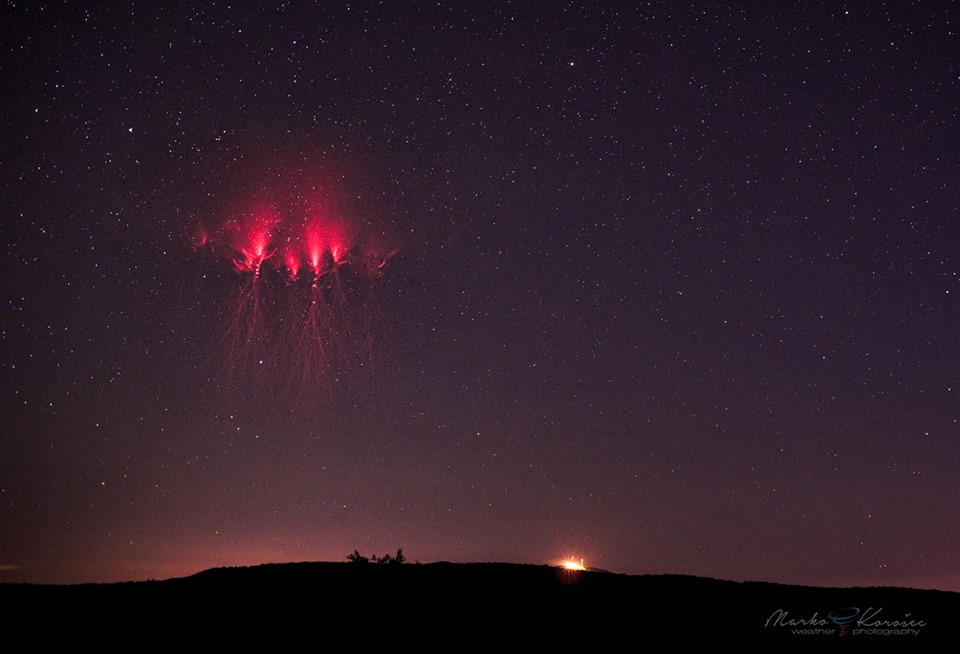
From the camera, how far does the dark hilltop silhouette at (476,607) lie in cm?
1441

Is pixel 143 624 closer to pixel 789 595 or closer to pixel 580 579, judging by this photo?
pixel 580 579

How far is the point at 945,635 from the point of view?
1415 cm

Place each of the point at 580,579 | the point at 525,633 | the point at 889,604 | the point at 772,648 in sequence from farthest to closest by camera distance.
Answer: the point at 580,579, the point at 889,604, the point at 525,633, the point at 772,648

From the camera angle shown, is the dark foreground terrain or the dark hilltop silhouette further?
the dark hilltop silhouette

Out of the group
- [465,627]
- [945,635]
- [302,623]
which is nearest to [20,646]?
[302,623]

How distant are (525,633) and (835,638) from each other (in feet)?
19.9

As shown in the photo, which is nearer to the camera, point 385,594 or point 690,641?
point 690,641

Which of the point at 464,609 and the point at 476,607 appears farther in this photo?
the point at 476,607

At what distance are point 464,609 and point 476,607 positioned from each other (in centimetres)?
30

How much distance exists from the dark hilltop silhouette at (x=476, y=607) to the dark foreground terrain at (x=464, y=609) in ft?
0.09

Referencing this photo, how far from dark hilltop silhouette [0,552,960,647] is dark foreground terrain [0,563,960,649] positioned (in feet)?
0.09

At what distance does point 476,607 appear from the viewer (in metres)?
16.0

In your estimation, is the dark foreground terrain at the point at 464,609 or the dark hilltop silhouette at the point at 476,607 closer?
the dark foreground terrain at the point at 464,609

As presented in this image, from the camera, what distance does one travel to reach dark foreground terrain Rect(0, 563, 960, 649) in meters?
14.3
